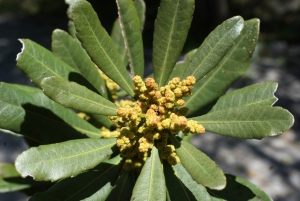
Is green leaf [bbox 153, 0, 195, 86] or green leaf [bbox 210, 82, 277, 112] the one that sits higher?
green leaf [bbox 153, 0, 195, 86]

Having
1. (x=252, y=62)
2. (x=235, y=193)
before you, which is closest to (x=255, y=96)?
(x=235, y=193)

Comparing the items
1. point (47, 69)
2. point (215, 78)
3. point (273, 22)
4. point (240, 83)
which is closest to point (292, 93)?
point (240, 83)

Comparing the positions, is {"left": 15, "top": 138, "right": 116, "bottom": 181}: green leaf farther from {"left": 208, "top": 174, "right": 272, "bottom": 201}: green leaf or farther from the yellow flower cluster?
{"left": 208, "top": 174, "right": 272, "bottom": 201}: green leaf

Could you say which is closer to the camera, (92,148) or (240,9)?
(92,148)

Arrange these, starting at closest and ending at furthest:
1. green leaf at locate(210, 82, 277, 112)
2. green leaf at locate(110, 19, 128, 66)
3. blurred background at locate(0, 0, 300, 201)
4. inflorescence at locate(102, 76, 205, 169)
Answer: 1. inflorescence at locate(102, 76, 205, 169)
2. green leaf at locate(210, 82, 277, 112)
3. green leaf at locate(110, 19, 128, 66)
4. blurred background at locate(0, 0, 300, 201)

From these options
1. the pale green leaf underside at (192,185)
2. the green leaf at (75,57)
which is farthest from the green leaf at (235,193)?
the green leaf at (75,57)

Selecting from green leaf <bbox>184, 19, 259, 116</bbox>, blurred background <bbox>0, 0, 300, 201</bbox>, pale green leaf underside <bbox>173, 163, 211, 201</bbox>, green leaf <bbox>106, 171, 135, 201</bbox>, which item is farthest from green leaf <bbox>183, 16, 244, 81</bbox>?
blurred background <bbox>0, 0, 300, 201</bbox>

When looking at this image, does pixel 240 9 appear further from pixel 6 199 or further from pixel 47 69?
pixel 47 69
